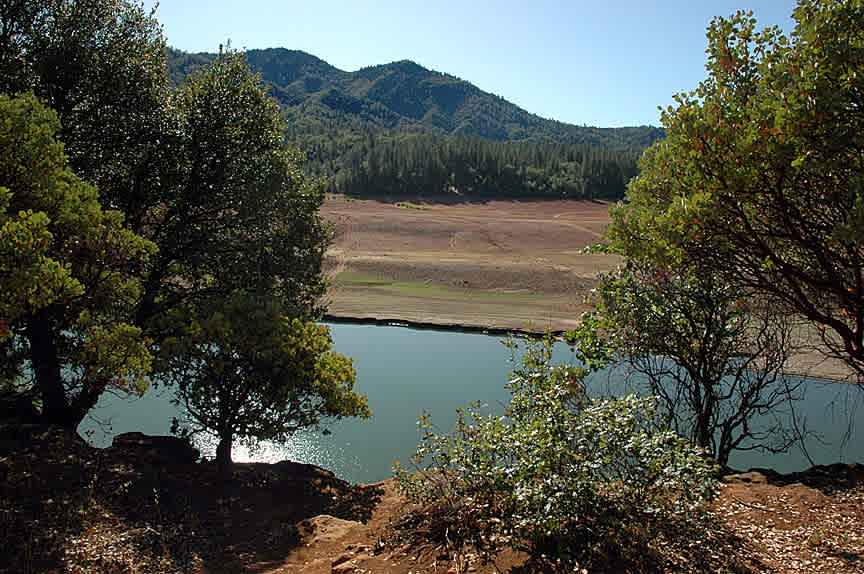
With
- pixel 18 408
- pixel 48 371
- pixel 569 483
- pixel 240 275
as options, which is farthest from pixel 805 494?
pixel 18 408

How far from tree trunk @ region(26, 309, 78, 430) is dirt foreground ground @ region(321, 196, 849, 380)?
12880 millimetres

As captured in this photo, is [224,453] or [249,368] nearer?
[249,368]

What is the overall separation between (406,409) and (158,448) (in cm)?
843

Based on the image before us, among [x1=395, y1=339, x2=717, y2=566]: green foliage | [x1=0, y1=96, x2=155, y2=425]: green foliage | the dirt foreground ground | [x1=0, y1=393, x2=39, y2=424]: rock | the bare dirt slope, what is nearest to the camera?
[x1=395, y1=339, x2=717, y2=566]: green foliage

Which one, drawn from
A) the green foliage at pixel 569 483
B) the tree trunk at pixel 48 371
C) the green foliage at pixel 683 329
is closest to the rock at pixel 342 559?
the green foliage at pixel 569 483

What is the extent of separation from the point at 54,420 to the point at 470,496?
310 inches

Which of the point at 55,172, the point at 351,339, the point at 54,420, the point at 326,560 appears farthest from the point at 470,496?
the point at 351,339

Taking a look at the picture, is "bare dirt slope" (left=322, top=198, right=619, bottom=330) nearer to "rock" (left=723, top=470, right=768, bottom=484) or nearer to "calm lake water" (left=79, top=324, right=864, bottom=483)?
"calm lake water" (left=79, top=324, right=864, bottom=483)

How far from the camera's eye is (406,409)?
16656mm

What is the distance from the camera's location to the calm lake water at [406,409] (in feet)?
43.4

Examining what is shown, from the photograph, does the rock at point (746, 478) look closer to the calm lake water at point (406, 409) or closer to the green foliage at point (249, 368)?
the calm lake water at point (406, 409)

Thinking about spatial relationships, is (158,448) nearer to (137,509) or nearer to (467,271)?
(137,509)

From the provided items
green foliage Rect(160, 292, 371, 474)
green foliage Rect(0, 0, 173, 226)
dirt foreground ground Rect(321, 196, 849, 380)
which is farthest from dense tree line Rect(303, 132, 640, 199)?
green foliage Rect(160, 292, 371, 474)

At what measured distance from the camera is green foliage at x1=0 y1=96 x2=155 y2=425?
227 inches
